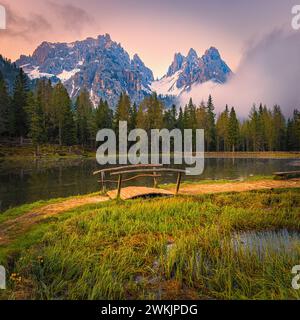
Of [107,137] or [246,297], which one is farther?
[107,137]

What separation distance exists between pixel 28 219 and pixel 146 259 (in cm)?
563

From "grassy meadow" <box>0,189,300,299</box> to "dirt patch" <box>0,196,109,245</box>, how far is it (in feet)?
1.35

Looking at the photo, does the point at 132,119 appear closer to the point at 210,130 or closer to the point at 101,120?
the point at 101,120

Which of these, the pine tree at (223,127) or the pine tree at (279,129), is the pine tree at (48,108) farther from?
the pine tree at (279,129)

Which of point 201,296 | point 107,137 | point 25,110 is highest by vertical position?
point 25,110

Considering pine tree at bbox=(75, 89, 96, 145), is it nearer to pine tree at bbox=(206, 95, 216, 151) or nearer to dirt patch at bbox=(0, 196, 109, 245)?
pine tree at bbox=(206, 95, 216, 151)

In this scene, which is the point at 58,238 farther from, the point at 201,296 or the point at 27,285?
the point at 201,296

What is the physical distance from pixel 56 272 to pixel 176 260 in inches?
96.8

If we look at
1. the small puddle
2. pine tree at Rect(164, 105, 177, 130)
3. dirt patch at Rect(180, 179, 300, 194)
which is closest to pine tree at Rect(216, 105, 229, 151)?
pine tree at Rect(164, 105, 177, 130)

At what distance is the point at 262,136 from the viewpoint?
89.6 metres

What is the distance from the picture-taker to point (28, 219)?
1005 cm

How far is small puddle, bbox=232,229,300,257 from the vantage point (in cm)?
655
